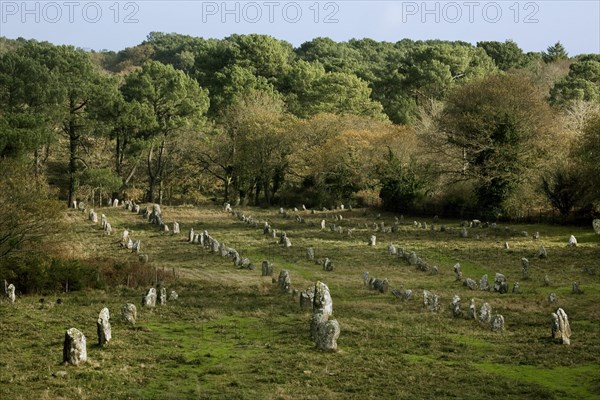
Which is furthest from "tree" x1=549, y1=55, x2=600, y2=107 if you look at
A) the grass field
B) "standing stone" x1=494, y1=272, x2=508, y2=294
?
"standing stone" x1=494, y1=272, x2=508, y2=294

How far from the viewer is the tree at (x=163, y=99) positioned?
67.7 m

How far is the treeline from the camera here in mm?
52312

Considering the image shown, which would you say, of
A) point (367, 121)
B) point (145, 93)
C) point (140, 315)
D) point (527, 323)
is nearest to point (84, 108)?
point (145, 93)

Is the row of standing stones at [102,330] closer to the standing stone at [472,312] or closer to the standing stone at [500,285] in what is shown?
the standing stone at [472,312]

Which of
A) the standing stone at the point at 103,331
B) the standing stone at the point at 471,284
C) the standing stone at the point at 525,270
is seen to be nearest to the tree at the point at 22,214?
the standing stone at the point at 103,331

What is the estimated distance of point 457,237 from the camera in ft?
154

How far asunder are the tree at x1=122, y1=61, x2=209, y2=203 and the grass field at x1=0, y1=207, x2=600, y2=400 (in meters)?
29.5

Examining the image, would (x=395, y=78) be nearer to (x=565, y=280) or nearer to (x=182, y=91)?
(x=182, y=91)

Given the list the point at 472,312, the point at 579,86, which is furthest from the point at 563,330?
the point at 579,86

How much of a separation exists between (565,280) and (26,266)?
22.2 metres

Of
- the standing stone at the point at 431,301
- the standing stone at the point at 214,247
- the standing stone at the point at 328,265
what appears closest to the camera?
the standing stone at the point at 431,301

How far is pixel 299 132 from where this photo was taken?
7044cm

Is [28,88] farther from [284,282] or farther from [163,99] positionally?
[284,282]

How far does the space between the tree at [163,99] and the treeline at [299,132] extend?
5.2 inches
